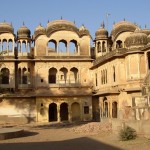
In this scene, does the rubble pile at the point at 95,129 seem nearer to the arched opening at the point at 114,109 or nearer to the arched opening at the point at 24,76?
the arched opening at the point at 114,109

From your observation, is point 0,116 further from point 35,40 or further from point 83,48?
point 83,48

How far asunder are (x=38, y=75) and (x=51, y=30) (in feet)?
16.1

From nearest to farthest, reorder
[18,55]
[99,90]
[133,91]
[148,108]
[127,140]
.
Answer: [127,140] < [148,108] < [133,91] < [99,90] < [18,55]

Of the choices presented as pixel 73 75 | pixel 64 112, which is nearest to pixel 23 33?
pixel 73 75

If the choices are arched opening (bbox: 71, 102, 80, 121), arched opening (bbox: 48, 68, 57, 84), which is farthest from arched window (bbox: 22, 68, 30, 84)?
arched opening (bbox: 71, 102, 80, 121)

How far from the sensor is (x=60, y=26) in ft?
106

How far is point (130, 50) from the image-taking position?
80.5ft

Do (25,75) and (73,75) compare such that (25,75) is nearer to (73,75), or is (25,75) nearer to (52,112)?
(73,75)

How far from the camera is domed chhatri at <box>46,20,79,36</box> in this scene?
32.4 meters

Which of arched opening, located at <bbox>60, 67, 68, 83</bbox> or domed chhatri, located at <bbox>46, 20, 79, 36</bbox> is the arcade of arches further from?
domed chhatri, located at <bbox>46, 20, 79, 36</bbox>

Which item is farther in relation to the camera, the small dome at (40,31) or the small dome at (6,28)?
the small dome at (6,28)

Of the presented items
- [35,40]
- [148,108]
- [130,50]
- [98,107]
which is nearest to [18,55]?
[35,40]

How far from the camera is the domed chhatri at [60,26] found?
32.4 meters

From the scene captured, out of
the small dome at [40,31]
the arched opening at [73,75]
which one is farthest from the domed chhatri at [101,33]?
the small dome at [40,31]
